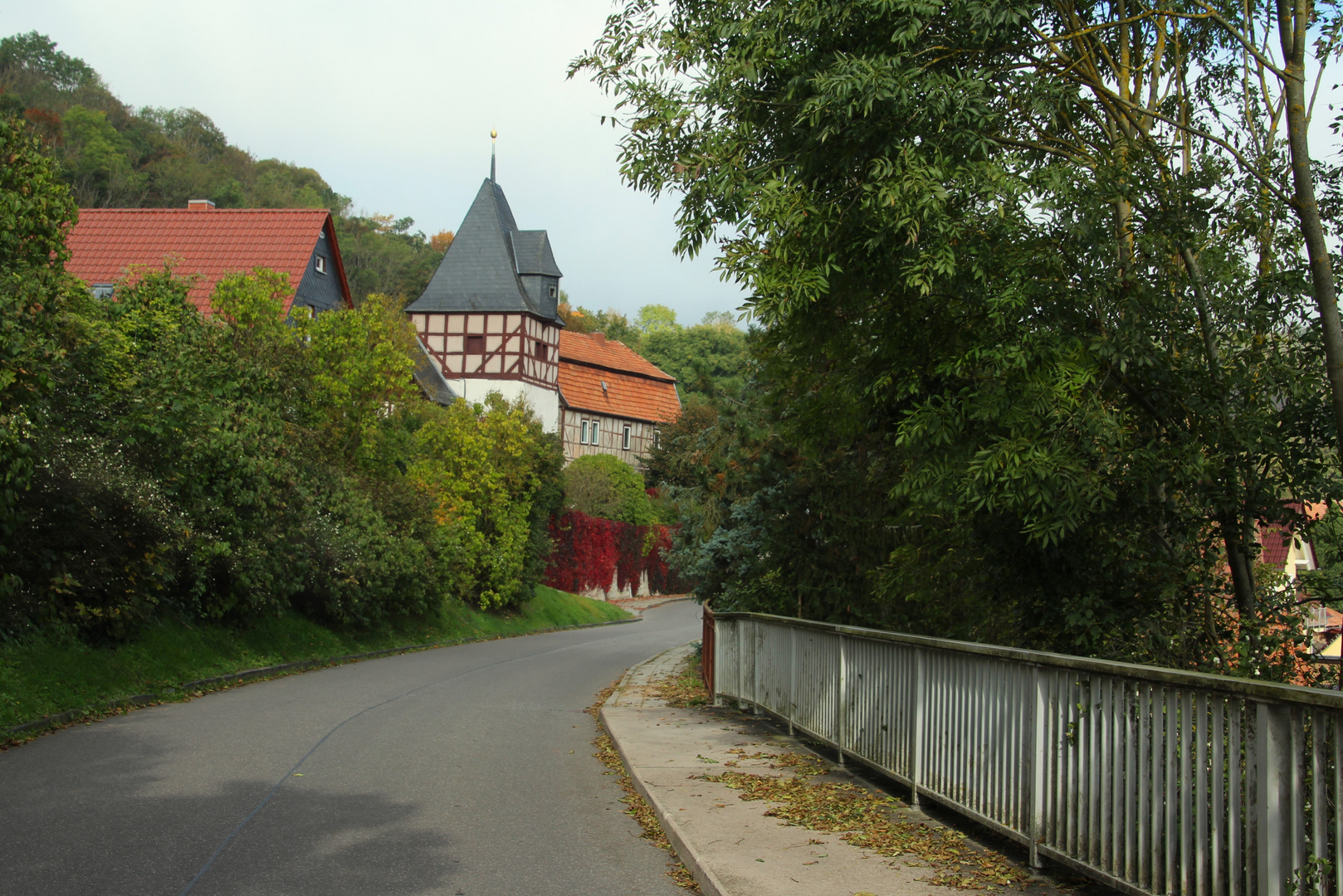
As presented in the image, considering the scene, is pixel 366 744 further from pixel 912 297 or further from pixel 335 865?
pixel 912 297

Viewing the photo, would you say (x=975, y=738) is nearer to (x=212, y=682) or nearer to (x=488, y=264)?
(x=212, y=682)

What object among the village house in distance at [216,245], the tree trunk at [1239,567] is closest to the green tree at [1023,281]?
the tree trunk at [1239,567]

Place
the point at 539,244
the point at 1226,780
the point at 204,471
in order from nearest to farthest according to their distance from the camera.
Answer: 1. the point at 1226,780
2. the point at 204,471
3. the point at 539,244

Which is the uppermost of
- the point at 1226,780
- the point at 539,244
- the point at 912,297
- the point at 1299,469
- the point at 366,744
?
the point at 539,244

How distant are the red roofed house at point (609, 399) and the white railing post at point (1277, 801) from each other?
6112 cm

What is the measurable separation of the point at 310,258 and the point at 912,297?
3516 centimetres

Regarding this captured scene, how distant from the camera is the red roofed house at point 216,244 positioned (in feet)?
133

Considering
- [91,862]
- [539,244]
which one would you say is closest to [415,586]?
[91,862]

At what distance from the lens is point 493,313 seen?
5550cm

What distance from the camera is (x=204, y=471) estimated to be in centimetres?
1766

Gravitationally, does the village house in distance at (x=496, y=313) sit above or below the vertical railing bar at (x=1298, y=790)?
above

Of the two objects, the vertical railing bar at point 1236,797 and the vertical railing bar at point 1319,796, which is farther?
the vertical railing bar at point 1236,797

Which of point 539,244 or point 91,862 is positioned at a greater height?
point 539,244

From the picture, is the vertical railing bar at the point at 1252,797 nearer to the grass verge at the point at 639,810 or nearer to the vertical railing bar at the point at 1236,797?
the vertical railing bar at the point at 1236,797
